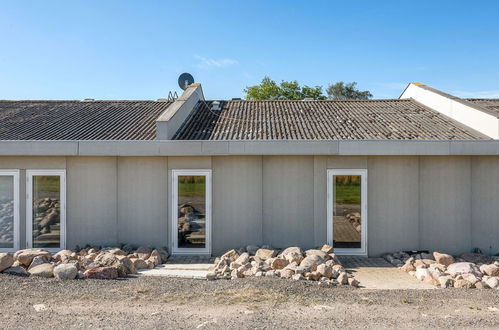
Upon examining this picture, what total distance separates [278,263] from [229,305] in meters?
2.34

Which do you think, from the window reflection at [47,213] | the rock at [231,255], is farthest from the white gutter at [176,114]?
the rock at [231,255]

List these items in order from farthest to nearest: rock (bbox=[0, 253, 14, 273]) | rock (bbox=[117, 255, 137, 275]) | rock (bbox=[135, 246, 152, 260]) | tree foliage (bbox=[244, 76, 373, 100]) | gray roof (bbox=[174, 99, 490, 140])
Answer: tree foliage (bbox=[244, 76, 373, 100])
gray roof (bbox=[174, 99, 490, 140])
rock (bbox=[135, 246, 152, 260])
rock (bbox=[117, 255, 137, 275])
rock (bbox=[0, 253, 14, 273])

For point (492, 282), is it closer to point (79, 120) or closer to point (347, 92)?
point (79, 120)

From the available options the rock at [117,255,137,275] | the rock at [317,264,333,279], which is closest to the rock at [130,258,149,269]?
the rock at [117,255,137,275]

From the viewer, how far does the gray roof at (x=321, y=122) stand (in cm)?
1117

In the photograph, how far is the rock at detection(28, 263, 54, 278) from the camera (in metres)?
8.24

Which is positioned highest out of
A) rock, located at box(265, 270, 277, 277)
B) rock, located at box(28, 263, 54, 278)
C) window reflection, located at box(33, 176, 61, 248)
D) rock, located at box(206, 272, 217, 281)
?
window reflection, located at box(33, 176, 61, 248)

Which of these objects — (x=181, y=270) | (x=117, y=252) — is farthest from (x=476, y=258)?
(x=117, y=252)

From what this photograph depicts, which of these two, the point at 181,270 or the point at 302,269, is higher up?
the point at 302,269

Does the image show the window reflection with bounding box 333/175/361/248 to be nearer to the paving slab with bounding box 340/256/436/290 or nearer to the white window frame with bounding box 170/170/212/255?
the paving slab with bounding box 340/256/436/290

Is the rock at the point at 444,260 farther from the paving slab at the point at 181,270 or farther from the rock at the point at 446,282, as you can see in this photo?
the paving slab at the point at 181,270

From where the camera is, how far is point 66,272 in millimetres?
8078

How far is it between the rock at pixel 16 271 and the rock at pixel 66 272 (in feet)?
2.80

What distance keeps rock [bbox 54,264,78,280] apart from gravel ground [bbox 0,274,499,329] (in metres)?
A: 0.22
